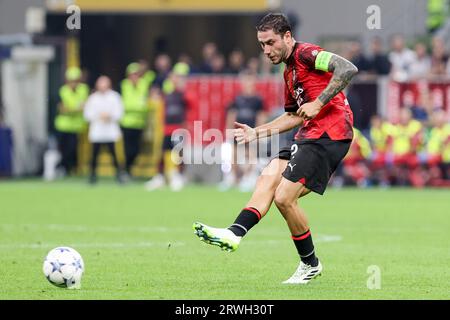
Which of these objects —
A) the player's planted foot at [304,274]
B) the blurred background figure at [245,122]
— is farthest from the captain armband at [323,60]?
the blurred background figure at [245,122]

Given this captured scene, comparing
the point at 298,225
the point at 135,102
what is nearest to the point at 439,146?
the point at 135,102

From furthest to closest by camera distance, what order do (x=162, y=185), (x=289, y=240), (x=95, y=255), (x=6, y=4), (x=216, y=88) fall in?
1. (x=6, y=4)
2. (x=216, y=88)
3. (x=162, y=185)
4. (x=289, y=240)
5. (x=95, y=255)

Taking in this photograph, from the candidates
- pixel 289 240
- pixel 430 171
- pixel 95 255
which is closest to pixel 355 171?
pixel 430 171

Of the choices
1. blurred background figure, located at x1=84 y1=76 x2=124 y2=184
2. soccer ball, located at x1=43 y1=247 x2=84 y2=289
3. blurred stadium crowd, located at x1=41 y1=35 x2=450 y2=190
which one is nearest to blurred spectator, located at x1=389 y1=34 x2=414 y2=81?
blurred stadium crowd, located at x1=41 y1=35 x2=450 y2=190

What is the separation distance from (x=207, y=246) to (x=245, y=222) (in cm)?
373

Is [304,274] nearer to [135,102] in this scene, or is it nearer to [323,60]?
[323,60]

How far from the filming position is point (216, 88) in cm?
2686

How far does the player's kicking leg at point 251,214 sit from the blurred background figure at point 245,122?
14189mm

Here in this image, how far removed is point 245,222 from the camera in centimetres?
957

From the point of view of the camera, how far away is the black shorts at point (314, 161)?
963cm

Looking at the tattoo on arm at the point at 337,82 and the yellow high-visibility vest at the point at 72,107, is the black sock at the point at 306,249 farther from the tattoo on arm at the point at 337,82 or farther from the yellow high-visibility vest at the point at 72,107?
the yellow high-visibility vest at the point at 72,107

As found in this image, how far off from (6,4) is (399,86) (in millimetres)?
13002

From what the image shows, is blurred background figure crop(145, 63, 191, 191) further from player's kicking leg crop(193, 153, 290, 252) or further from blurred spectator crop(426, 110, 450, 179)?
player's kicking leg crop(193, 153, 290, 252)
